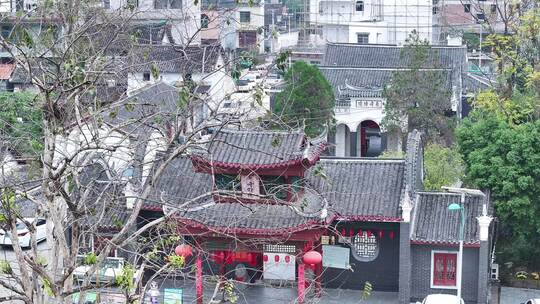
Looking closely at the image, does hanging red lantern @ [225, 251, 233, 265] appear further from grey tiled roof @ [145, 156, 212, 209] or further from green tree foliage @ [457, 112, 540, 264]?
green tree foliage @ [457, 112, 540, 264]

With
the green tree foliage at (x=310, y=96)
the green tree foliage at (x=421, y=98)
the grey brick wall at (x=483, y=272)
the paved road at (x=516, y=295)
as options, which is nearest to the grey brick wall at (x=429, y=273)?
the grey brick wall at (x=483, y=272)

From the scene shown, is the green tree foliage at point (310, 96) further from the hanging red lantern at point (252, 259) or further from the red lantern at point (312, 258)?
the red lantern at point (312, 258)

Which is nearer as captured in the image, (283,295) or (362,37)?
(283,295)

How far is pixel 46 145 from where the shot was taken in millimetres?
11617

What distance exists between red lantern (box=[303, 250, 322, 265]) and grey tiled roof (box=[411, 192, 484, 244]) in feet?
7.22

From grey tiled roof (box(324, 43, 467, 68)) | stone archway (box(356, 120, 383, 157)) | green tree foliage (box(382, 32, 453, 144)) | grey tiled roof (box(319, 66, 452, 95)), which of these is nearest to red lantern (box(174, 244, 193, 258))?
green tree foliage (box(382, 32, 453, 144))

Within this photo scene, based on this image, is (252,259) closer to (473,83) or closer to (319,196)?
(319,196)

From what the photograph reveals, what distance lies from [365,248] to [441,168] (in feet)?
21.2

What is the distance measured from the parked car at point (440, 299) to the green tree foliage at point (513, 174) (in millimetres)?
3064

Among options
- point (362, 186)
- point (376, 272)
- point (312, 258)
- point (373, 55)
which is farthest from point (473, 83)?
point (312, 258)

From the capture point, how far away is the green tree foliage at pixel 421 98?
120 feet

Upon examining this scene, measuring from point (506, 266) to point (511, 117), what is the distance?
173 inches

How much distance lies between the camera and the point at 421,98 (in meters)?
36.8

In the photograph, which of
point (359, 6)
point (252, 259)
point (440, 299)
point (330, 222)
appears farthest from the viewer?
point (359, 6)
